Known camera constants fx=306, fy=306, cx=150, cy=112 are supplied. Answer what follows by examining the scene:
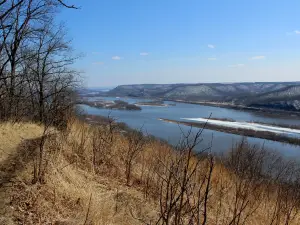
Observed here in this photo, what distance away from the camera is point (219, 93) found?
18388 centimetres

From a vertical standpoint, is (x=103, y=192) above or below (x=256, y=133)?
above

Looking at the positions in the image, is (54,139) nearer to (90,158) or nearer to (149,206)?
(90,158)

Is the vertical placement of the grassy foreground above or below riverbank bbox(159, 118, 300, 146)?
above

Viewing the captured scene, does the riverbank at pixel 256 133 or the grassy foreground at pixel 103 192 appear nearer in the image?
the grassy foreground at pixel 103 192

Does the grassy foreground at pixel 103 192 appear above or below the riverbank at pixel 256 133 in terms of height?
above

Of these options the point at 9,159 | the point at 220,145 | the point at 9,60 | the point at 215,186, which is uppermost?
the point at 9,60

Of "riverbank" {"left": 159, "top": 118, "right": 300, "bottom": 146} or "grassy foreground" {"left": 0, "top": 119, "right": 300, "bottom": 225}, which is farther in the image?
"riverbank" {"left": 159, "top": 118, "right": 300, "bottom": 146}

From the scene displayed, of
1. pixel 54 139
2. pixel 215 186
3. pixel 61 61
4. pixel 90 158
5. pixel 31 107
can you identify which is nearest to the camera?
pixel 54 139

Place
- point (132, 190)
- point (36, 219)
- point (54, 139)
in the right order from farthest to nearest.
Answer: point (54, 139)
point (132, 190)
point (36, 219)

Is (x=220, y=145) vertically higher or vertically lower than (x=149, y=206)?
lower

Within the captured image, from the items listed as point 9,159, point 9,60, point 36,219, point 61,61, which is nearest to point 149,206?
point 36,219

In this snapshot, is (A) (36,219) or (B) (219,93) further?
(B) (219,93)

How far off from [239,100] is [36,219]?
128 meters

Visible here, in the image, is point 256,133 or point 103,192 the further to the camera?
point 256,133
